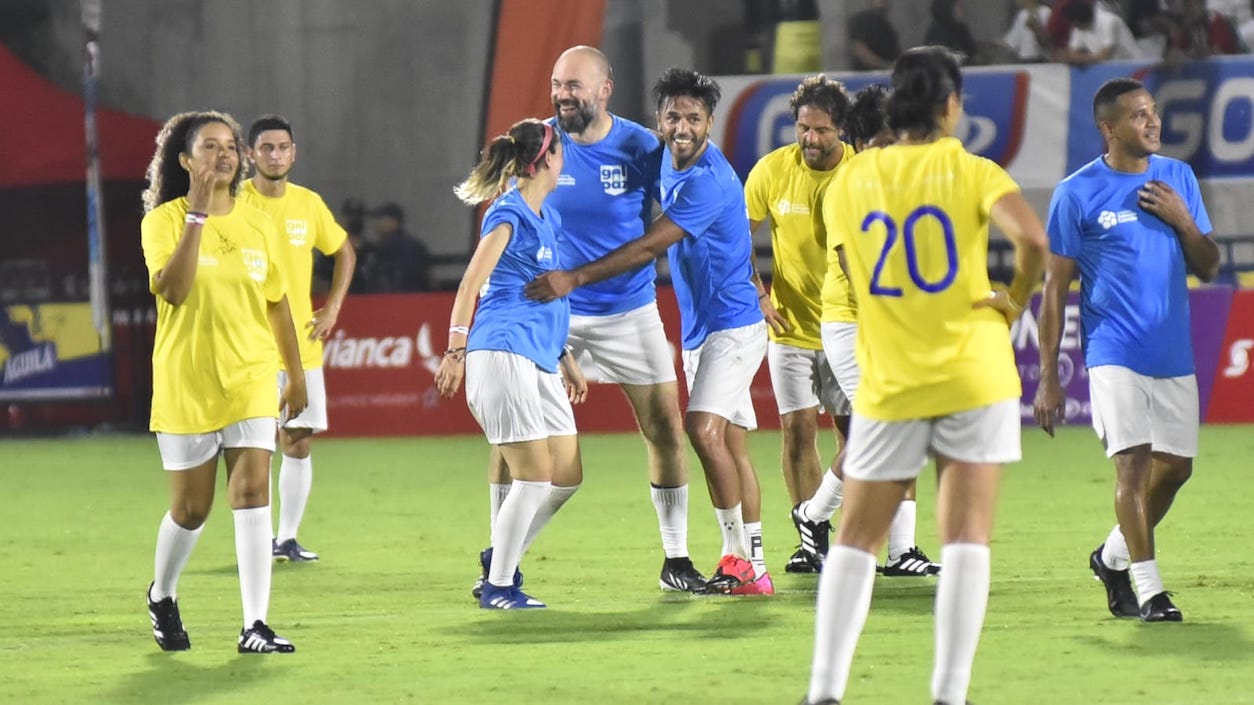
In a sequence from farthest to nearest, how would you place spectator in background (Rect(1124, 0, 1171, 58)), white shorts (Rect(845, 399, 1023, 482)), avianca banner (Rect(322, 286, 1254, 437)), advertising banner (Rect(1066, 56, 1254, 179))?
spectator in background (Rect(1124, 0, 1171, 58)) → advertising banner (Rect(1066, 56, 1254, 179)) → avianca banner (Rect(322, 286, 1254, 437)) → white shorts (Rect(845, 399, 1023, 482))

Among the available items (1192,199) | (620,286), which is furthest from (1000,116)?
(1192,199)

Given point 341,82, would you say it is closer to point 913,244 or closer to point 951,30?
point 951,30

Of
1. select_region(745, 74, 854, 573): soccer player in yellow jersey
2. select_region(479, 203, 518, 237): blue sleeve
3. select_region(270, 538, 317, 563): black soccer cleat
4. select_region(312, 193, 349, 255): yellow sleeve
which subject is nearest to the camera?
select_region(479, 203, 518, 237): blue sleeve

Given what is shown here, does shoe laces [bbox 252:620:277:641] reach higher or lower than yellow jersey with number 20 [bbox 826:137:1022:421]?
lower

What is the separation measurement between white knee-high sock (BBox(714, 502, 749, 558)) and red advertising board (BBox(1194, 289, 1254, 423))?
349 inches

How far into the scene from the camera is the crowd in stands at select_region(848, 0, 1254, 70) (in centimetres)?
1806

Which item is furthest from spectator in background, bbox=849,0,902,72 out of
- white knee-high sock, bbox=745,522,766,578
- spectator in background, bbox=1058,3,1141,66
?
white knee-high sock, bbox=745,522,766,578

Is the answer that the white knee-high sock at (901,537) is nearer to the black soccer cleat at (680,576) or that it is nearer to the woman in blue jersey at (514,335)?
the black soccer cleat at (680,576)

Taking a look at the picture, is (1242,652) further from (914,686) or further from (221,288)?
(221,288)

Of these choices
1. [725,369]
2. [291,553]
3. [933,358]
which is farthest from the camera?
[291,553]

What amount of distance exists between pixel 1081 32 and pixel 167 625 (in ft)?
43.4

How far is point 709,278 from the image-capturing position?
8.70 m

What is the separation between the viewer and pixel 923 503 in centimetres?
1180

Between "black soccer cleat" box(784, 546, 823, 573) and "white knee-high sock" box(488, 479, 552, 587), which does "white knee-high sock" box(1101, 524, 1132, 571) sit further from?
"white knee-high sock" box(488, 479, 552, 587)
